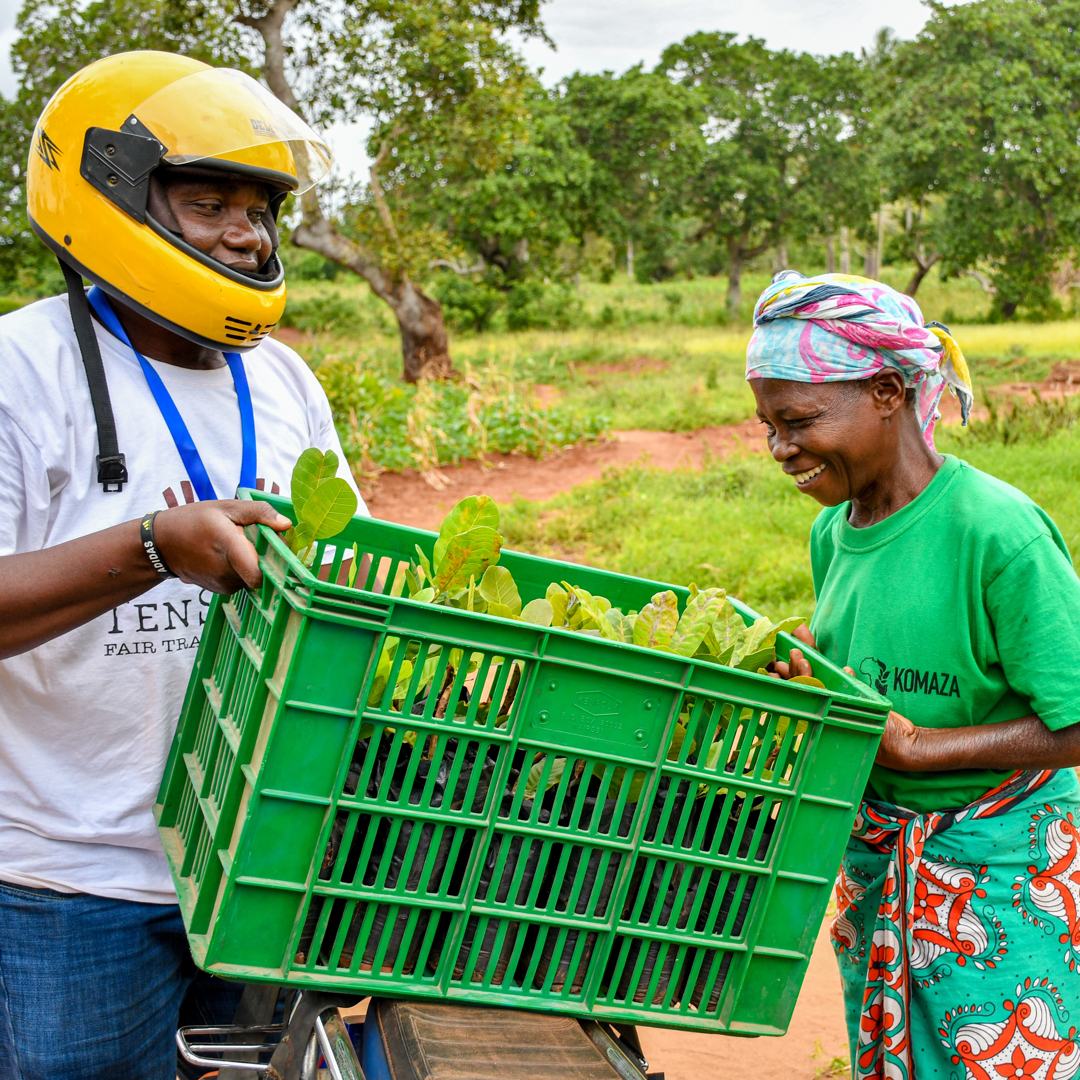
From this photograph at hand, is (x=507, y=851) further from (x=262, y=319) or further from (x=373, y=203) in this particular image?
(x=373, y=203)

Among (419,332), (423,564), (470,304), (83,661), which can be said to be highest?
(470,304)

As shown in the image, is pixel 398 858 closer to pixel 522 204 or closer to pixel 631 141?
pixel 522 204

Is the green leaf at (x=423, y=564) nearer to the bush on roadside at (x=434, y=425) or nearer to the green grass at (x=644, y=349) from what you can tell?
the bush on roadside at (x=434, y=425)

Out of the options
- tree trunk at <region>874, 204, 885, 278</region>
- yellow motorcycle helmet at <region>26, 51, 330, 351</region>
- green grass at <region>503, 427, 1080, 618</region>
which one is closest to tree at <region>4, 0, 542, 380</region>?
green grass at <region>503, 427, 1080, 618</region>

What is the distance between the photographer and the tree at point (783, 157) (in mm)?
30125

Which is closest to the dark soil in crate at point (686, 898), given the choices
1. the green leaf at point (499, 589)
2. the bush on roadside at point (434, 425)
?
the green leaf at point (499, 589)

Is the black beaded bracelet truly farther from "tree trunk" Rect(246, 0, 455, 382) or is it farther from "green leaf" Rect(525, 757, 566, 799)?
"tree trunk" Rect(246, 0, 455, 382)

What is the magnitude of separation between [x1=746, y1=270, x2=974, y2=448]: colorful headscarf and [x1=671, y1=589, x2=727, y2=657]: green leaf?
1.44 ft

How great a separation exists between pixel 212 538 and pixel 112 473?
0.30 m

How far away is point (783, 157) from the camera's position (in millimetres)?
30953

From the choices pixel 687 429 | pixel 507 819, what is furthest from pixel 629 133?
pixel 507 819

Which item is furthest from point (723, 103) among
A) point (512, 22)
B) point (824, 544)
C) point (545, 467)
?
point (824, 544)

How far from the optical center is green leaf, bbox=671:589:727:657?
5.90ft

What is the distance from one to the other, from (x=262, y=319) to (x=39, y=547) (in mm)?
505
